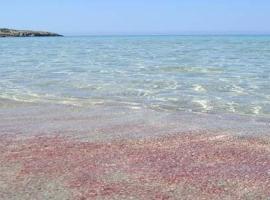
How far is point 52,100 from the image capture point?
555 inches

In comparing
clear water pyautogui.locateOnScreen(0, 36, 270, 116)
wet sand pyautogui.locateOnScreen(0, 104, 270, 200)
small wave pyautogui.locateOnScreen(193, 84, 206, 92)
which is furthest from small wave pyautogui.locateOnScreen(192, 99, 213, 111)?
small wave pyautogui.locateOnScreen(193, 84, 206, 92)

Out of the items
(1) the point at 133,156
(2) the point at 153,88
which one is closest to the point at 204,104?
(2) the point at 153,88

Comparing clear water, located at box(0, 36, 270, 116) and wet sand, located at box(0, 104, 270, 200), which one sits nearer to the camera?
wet sand, located at box(0, 104, 270, 200)

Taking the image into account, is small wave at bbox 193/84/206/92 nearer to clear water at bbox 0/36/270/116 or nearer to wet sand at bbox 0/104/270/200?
clear water at bbox 0/36/270/116

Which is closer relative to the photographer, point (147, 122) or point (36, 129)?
point (36, 129)

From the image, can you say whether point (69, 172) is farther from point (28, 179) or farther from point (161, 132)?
point (161, 132)

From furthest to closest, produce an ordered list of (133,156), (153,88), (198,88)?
(153,88) < (198,88) < (133,156)

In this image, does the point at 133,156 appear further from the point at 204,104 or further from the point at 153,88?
the point at 153,88

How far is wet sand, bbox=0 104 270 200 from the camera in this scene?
245 inches

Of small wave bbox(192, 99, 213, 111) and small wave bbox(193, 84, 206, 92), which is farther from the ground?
small wave bbox(192, 99, 213, 111)

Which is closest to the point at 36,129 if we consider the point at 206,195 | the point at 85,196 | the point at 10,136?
the point at 10,136

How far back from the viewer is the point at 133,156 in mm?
7715

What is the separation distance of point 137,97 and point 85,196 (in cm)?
894

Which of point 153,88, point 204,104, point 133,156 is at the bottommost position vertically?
point 153,88
